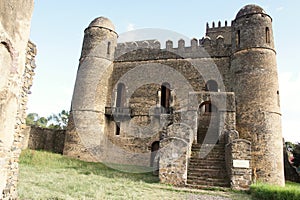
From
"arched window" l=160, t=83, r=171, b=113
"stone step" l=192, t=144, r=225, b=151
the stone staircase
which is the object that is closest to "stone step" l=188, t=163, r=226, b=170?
the stone staircase

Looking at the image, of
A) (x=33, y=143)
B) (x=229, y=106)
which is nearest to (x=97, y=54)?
(x=33, y=143)

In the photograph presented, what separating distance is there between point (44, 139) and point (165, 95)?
999 cm

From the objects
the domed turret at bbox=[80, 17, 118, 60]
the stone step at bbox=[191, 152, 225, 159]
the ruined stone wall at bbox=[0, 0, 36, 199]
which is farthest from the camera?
the domed turret at bbox=[80, 17, 118, 60]

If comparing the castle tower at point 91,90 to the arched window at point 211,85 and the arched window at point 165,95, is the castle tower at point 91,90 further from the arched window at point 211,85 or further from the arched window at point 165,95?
the arched window at point 211,85

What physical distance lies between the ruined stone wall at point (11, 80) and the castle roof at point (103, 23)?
14280 mm

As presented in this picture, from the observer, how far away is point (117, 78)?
62.2 ft

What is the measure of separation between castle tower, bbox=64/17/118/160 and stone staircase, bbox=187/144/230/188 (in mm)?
8069

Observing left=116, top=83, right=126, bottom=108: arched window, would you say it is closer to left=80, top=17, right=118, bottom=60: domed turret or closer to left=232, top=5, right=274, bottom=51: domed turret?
left=80, top=17, right=118, bottom=60: domed turret

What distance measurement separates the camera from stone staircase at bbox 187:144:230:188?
30.4 ft

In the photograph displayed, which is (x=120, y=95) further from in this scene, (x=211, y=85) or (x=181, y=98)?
(x=211, y=85)

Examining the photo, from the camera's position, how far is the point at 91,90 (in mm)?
17703

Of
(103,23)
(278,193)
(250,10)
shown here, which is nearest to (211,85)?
(250,10)

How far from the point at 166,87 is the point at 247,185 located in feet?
34.5

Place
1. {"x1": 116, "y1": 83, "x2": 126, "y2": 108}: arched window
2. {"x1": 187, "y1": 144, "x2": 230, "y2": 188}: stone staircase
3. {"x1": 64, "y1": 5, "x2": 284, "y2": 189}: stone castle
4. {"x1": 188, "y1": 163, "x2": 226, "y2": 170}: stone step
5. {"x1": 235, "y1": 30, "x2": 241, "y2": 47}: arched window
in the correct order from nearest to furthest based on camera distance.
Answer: {"x1": 187, "y1": 144, "x2": 230, "y2": 188}: stone staircase
{"x1": 188, "y1": 163, "x2": 226, "y2": 170}: stone step
{"x1": 64, "y1": 5, "x2": 284, "y2": 189}: stone castle
{"x1": 235, "y1": 30, "x2": 241, "y2": 47}: arched window
{"x1": 116, "y1": 83, "x2": 126, "y2": 108}: arched window
